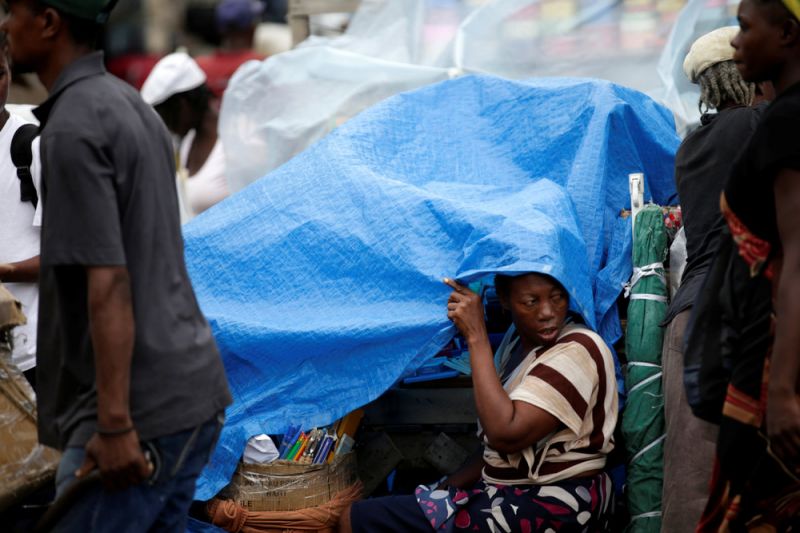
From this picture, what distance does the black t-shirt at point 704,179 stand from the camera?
10.9 feet

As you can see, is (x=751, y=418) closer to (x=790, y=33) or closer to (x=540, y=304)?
(x=790, y=33)

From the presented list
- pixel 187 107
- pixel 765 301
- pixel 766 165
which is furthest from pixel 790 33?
pixel 187 107

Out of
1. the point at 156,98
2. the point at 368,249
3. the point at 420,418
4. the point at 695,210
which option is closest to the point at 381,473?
the point at 420,418

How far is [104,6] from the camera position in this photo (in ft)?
7.88

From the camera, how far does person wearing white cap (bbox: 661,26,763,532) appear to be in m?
3.29

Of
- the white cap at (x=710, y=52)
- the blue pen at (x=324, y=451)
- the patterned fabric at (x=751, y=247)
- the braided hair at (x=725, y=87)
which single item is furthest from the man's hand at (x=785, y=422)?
the blue pen at (x=324, y=451)

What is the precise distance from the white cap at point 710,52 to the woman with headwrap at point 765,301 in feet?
3.93

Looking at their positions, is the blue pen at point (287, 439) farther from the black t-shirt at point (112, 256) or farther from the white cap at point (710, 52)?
the white cap at point (710, 52)

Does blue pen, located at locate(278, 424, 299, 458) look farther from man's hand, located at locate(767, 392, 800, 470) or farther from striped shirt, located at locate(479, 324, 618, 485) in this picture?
man's hand, located at locate(767, 392, 800, 470)

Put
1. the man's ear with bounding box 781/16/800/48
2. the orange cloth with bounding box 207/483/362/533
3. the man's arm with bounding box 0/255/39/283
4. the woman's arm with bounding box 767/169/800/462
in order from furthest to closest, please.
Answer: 1. the orange cloth with bounding box 207/483/362/533
2. the man's arm with bounding box 0/255/39/283
3. the man's ear with bounding box 781/16/800/48
4. the woman's arm with bounding box 767/169/800/462

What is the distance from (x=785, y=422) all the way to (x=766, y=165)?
516 mm

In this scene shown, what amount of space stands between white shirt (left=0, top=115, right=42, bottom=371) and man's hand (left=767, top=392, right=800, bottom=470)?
2.11 m

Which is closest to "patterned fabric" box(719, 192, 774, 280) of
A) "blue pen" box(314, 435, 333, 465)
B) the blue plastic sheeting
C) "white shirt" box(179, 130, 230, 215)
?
the blue plastic sheeting

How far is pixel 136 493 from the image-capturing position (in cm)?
237
